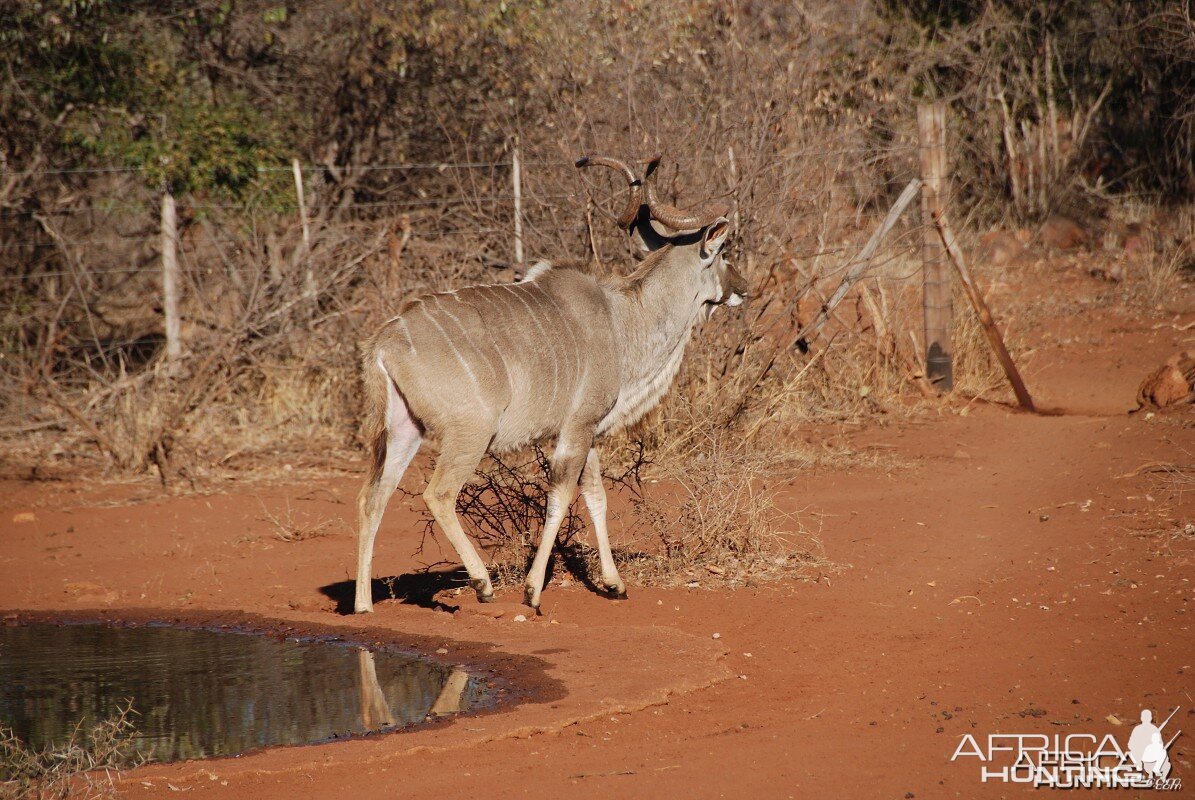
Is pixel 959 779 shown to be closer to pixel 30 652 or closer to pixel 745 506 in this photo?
pixel 745 506

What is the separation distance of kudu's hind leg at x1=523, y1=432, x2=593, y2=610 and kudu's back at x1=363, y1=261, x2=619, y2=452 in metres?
0.11

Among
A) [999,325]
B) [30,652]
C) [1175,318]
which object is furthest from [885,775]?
[1175,318]

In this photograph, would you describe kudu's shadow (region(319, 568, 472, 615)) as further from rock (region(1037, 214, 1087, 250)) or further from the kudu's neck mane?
rock (region(1037, 214, 1087, 250))

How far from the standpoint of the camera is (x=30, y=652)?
5609 millimetres

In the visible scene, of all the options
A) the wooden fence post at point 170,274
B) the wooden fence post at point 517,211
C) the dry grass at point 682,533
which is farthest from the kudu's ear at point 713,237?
the wooden fence post at point 170,274

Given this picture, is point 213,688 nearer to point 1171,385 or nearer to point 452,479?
point 452,479

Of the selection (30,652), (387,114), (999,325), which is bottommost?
(30,652)

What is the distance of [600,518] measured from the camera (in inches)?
248

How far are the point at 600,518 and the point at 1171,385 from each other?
5521 mm

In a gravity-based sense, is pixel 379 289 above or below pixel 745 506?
above

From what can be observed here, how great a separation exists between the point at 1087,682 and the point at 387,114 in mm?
10296

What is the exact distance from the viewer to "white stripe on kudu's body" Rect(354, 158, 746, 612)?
5914 millimetres

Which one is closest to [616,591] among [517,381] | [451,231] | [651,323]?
[517,381]

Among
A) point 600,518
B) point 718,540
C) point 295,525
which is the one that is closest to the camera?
point 600,518
